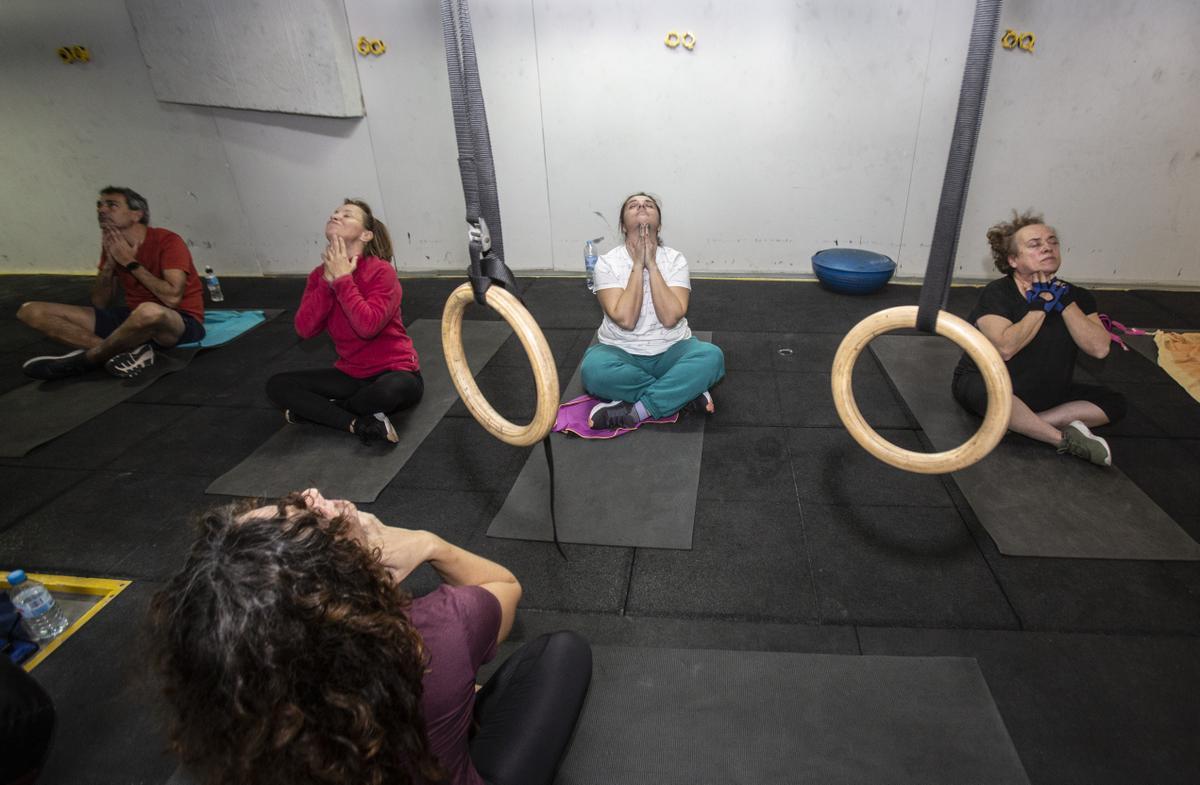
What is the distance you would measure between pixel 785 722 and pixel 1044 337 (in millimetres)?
1942

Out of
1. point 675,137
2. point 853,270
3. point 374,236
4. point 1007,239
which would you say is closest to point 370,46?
point 675,137

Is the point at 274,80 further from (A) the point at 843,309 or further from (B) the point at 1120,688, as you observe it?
(B) the point at 1120,688

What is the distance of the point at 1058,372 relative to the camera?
265 centimetres

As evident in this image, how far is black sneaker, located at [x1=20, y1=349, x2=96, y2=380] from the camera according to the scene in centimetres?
354

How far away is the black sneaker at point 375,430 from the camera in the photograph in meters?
2.87

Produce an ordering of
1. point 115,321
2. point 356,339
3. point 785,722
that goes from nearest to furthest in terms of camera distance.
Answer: point 785,722, point 356,339, point 115,321

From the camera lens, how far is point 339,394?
3.03 m

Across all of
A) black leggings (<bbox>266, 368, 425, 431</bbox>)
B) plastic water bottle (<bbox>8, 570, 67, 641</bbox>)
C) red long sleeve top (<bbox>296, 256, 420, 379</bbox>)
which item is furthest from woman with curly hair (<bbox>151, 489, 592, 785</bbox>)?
black leggings (<bbox>266, 368, 425, 431</bbox>)

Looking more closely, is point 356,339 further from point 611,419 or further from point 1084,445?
point 1084,445

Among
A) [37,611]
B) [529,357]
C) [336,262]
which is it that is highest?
[336,262]

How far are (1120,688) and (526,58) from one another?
4.35 meters

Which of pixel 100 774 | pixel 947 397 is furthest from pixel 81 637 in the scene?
pixel 947 397

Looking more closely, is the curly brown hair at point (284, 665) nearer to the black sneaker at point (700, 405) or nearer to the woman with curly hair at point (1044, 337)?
the black sneaker at point (700, 405)

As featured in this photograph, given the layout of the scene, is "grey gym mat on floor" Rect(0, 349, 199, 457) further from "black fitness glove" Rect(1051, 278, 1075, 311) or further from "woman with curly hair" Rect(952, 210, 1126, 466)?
"black fitness glove" Rect(1051, 278, 1075, 311)
